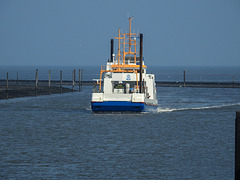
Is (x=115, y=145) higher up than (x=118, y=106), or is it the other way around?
(x=118, y=106)

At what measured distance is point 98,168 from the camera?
83.4 feet

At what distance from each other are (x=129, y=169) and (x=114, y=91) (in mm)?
26341

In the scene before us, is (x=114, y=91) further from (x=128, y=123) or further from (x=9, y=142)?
(x=9, y=142)

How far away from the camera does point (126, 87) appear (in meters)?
50.8

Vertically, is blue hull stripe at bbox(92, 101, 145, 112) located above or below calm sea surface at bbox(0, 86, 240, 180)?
above

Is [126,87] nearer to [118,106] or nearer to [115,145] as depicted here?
[118,106]

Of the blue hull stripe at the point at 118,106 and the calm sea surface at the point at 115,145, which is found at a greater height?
the blue hull stripe at the point at 118,106

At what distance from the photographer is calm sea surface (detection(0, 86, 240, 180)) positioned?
24844 millimetres

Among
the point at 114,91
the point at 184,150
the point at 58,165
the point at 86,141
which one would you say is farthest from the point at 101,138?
the point at 114,91

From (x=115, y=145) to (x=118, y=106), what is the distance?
582 inches

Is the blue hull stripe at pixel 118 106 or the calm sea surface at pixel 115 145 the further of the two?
the blue hull stripe at pixel 118 106

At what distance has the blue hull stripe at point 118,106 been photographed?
47.2m

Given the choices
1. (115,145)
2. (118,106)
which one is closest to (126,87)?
(118,106)

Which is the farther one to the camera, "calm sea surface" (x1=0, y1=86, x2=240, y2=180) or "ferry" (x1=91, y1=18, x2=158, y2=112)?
"ferry" (x1=91, y1=18, x2=158, y2=112)
